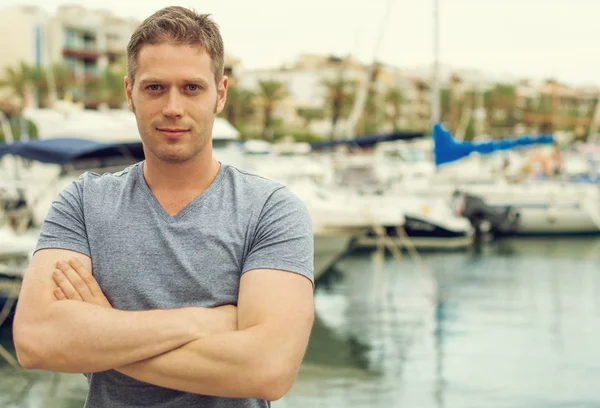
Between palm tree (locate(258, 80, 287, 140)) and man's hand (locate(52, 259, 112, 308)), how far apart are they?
62097 millimetres

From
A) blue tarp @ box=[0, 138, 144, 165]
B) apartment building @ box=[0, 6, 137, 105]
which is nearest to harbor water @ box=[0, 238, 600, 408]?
blue tarp @ box=[0, 138, 144, 165]

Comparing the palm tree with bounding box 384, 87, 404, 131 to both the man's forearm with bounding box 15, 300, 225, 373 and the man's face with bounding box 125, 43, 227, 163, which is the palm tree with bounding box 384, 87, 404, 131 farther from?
the man's forearm with bounding box 15, 300, 225, 373

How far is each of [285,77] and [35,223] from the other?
9765 cm

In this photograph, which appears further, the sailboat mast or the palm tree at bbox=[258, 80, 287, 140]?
the palm tree at bbox=[258, 80, 287, 140]

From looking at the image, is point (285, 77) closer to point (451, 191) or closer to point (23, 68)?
point (23, 68)

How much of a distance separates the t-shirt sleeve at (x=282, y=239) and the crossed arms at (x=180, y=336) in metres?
0.02

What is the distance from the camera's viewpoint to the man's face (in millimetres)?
2102

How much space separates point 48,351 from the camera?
6.83 feet

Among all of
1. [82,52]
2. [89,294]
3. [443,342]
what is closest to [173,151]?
[89,294]

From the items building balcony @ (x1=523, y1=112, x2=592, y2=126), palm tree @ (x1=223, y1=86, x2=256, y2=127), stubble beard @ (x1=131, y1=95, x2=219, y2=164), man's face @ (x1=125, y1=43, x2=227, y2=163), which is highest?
man's face @ (x1=125, y1=43, x2=227, y2=163)

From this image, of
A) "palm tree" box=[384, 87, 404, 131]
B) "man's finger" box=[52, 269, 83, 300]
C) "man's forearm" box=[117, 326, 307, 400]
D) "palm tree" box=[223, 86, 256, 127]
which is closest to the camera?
"man's forearm" box=[117, 326, 307, 400]

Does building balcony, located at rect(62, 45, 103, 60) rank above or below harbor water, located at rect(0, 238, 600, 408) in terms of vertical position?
below

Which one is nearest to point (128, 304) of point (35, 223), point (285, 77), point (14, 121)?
point (35, 223)

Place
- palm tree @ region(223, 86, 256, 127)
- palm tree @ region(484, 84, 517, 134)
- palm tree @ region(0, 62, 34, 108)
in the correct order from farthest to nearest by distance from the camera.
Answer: palm tree @ region(484, 84, 517, 134)
palm tree @ region(223, 86, 256, 127)
palm tree @ region(0, 62, 34, 108)
